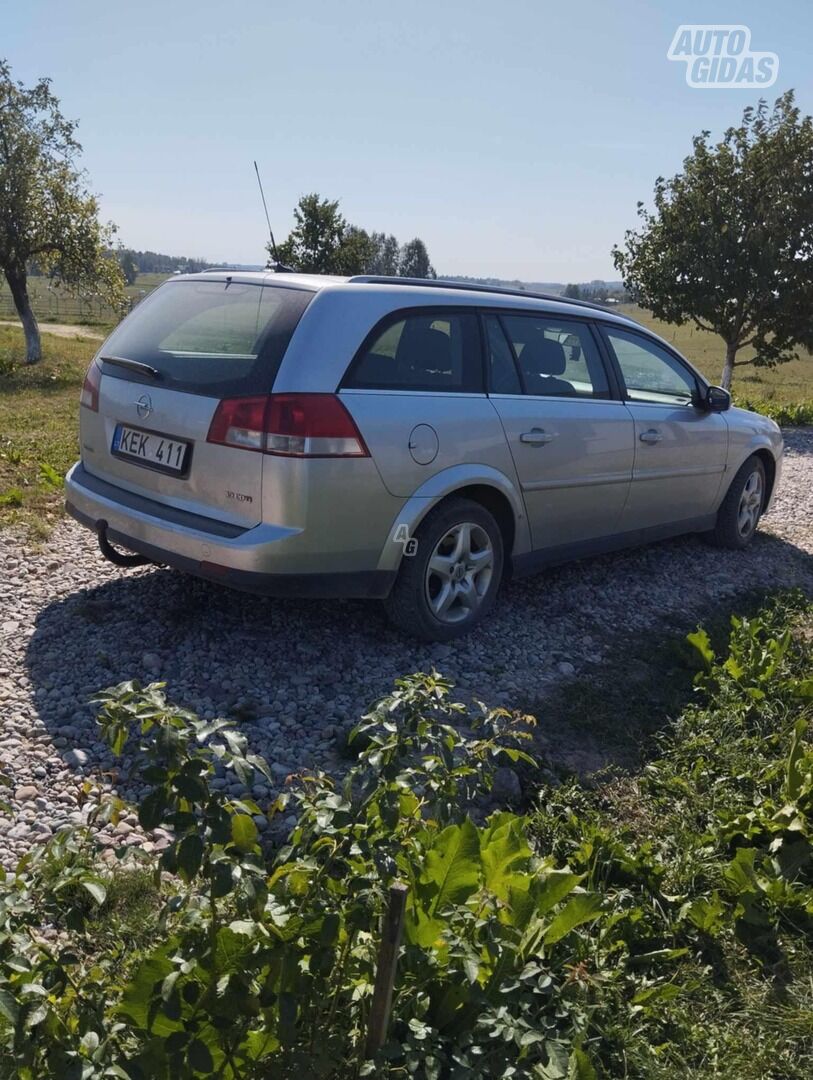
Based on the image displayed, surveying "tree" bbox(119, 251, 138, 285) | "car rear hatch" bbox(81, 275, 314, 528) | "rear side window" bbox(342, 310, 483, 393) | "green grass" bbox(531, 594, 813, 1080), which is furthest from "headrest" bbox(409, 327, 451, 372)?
"tree" bbox(119, 251, 138, 285)

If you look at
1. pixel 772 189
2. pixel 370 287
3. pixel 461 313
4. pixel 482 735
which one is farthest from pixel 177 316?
pixel 772 189

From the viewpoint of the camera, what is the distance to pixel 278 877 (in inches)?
83.5

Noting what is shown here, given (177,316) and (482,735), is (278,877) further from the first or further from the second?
(177,316)

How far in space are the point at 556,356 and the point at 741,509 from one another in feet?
8.49

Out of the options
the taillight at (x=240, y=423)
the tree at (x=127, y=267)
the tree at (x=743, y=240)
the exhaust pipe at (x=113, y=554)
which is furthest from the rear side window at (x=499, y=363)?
the tree at (x=127, y=267)

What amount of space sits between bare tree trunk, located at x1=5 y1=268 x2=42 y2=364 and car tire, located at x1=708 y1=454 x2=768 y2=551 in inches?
646

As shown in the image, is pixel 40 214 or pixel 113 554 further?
pixel 40 214

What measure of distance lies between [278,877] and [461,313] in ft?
11.3

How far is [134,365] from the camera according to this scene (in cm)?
454

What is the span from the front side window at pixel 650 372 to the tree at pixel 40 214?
16.3 meters

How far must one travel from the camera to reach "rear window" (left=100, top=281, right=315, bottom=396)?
13.4 feet

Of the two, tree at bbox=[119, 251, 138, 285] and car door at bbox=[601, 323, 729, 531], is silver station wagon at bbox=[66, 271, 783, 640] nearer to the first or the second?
car door at bbox=[601, 323, 729, 531]

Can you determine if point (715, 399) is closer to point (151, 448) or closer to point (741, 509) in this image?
point (741, 509)

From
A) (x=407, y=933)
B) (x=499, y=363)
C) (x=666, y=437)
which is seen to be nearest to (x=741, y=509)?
(x=666, y=437)
